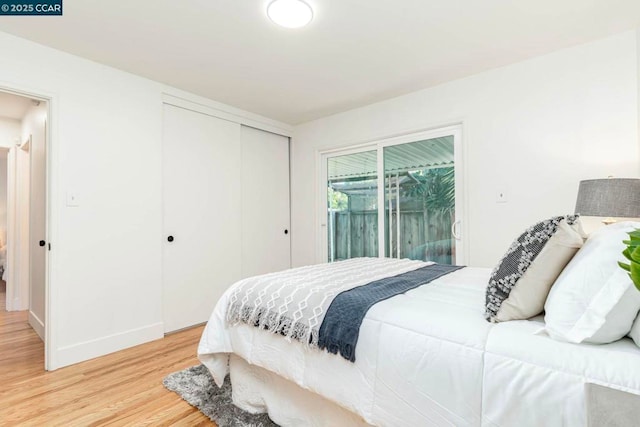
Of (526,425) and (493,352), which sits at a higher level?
(493,352)

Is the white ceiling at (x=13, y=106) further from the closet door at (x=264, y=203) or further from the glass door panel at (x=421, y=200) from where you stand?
the glass door panel at (x=421, y=200)

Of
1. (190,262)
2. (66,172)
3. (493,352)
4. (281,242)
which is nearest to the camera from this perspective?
(493,352)

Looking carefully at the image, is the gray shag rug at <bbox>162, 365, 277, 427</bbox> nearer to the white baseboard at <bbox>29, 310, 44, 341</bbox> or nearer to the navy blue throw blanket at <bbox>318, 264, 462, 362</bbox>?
the navy blue throw blanket at <bbox>318, 264, 462, 362</bbox>

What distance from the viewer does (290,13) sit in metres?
1.95

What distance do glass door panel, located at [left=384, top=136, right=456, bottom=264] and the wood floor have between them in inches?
93.2

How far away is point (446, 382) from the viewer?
1.03 m

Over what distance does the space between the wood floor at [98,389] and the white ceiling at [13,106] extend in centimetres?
239

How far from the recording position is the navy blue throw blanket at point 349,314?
1252 mm

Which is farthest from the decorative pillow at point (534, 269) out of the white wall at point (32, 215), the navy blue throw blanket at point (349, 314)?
the white wall at point (32, 215)

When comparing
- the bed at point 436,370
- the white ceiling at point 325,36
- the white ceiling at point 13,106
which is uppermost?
the white ceiling at point 325,36

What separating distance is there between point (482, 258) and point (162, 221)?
3.06 meters

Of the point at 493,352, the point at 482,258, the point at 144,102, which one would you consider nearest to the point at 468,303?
the point at 493,352

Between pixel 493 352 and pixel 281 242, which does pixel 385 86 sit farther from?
pixel 493 352

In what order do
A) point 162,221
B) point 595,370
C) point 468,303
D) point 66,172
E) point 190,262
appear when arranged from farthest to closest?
point 190,262 < point 162,221 < point 66,172 < point 468,303 < point 595,370
